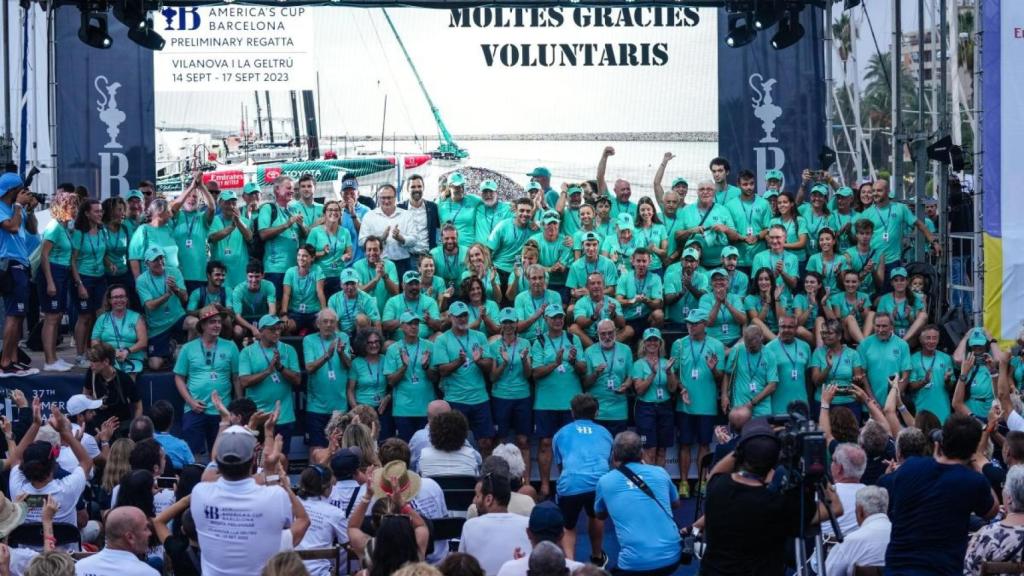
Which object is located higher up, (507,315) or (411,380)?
(507,315)

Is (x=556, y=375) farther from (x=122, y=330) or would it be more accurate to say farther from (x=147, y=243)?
(x=147, y=243)

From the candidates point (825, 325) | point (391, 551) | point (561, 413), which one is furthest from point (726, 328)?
point (391, 551)

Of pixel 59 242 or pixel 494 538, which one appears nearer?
pixel 494 538

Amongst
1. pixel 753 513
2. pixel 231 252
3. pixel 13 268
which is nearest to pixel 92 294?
pixel 13 268

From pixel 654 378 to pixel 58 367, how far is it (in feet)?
18.0

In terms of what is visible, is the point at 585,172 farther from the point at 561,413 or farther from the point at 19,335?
the point at 19,335

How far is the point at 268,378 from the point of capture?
1283 centimetres

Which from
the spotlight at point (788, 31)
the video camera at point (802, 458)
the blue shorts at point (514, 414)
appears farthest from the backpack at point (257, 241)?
the video camera at point (802, 458)

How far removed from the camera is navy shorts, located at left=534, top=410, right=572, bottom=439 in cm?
1300

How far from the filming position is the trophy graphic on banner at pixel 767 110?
16203mm

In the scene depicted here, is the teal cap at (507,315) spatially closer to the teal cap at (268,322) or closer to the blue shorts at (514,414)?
the blue shorts at (514,414)

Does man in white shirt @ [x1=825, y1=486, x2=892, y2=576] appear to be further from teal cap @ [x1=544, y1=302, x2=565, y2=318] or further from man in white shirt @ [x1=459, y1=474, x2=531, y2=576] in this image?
teal cap @ [x1=544, y1=302, x2=565, y2=318]

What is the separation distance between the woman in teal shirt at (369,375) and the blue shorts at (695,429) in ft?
8.72

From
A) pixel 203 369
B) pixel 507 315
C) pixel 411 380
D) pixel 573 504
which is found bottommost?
pixel 573 504
